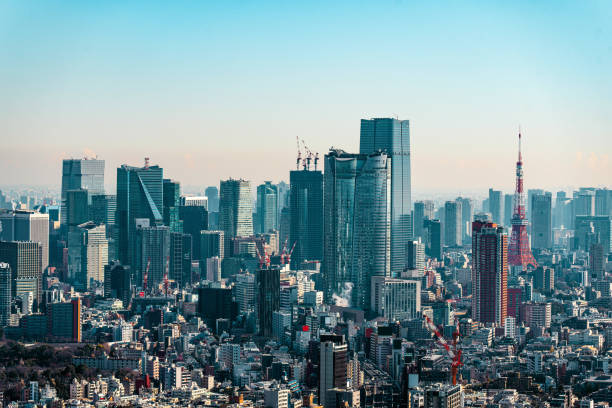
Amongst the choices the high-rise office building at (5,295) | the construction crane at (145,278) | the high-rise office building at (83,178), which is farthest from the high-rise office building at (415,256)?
the high-rise office building at (5,295)

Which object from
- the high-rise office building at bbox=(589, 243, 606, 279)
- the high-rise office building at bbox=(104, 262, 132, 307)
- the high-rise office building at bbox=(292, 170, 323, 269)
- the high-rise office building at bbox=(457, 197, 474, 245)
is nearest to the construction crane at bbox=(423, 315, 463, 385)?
the high-rise office building at bbox=(104, 262, 132, 307)

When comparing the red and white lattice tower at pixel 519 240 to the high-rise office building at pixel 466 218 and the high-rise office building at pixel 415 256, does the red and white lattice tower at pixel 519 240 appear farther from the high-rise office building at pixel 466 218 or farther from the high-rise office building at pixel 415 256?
the high-rise office building at pixel 466 218

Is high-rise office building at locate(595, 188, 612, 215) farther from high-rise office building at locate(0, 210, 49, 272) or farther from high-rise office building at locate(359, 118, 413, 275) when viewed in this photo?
high-rise office building at locate(0, 210, 49, 272)

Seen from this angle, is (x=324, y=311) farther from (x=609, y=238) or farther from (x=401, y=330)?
(x=609, y=238)

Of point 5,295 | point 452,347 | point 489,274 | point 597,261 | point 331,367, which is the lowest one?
point 452,347

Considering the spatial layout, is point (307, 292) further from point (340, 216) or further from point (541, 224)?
point (541, 224)

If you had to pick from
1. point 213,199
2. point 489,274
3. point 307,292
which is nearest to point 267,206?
point 213,199

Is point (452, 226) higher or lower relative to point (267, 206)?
lower

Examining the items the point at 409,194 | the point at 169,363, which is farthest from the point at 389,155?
the point at 169,363
